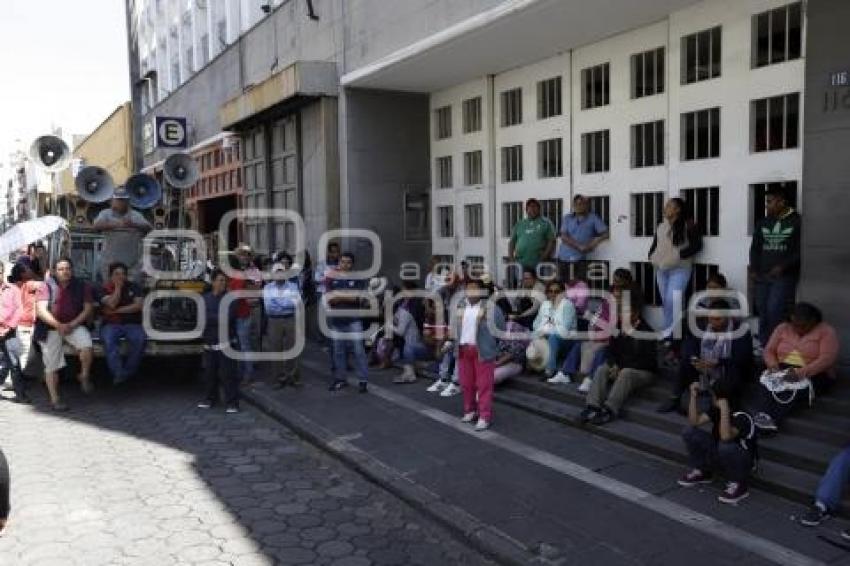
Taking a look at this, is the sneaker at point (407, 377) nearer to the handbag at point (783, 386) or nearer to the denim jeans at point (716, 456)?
the denim jeans at point (716, 456)

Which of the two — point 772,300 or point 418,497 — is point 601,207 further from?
point 418,497

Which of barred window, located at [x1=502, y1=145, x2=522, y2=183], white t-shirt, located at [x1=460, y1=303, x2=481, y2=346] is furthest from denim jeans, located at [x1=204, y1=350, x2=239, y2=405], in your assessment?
barred window, located at [x1=502, y1=145, x2=522, y2=183]

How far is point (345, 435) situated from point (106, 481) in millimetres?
2194

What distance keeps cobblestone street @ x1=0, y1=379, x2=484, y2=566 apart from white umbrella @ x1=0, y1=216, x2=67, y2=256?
10.4ft

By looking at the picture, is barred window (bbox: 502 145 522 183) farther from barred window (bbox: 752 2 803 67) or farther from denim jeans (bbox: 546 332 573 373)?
barred window (bbox: 752 2 803 67)

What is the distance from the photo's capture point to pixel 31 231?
10.6 m

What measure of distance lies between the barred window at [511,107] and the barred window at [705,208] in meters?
3.18

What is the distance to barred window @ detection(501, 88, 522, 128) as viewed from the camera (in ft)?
34.2

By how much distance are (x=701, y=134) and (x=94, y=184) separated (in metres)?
7.82

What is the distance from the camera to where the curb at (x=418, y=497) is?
4664mm

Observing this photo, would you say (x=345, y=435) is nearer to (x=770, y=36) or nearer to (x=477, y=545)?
(x=477, y=545)

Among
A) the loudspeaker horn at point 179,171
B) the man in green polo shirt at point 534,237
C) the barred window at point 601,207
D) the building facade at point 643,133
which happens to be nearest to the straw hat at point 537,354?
the building facade at point 643,133

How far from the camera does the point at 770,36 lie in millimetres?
7059

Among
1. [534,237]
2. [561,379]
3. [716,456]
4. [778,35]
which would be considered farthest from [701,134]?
[716,456]
